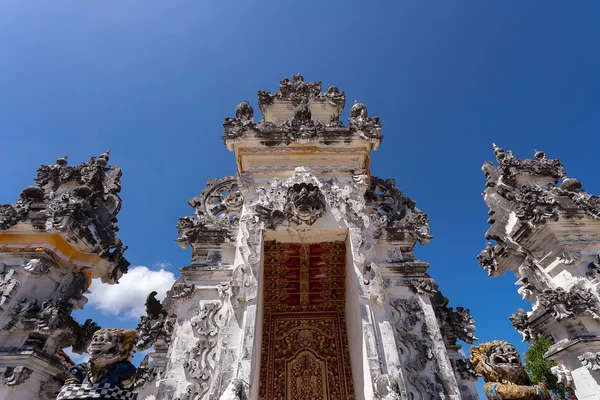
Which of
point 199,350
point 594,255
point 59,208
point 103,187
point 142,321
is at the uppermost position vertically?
point 103,187

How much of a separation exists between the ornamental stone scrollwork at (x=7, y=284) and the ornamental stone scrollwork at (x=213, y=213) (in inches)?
135

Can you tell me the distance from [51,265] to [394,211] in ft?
28.9

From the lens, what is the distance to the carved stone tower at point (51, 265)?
21.7 ft

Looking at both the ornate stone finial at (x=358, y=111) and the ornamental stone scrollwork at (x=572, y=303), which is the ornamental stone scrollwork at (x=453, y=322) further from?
the ornate stone finial at (x=358, y=111)

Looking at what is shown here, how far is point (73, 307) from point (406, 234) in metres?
8.28

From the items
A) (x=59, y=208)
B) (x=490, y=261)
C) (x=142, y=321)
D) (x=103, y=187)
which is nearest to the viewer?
(x=142, y=321)

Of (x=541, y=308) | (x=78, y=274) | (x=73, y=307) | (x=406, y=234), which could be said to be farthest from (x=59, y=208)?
(x=541, y=308)

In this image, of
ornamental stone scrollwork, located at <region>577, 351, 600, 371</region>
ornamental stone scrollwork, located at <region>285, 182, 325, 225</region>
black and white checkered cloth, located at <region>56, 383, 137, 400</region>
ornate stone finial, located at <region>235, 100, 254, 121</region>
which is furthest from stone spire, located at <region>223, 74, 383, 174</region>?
ornamental stone scrollwork, located at <region>577, 351, 600, 371</region>

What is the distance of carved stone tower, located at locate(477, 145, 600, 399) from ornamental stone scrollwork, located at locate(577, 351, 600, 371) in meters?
0.02

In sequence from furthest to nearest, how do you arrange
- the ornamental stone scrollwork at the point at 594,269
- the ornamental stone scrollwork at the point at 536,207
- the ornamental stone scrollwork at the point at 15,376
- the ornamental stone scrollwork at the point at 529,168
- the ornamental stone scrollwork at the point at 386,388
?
1. the ornamental stone scrollwork at the point at 529,168
2. the ornamental stone scrollwork at the point at 536,207
3. the ornamental stone scrollwork at the point at 594,269
4. the ornamental stone scrollwork at the point at 15,376
5. the ornamental stone scrollwork at the point at 386,388

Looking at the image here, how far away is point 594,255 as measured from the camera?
8023mm

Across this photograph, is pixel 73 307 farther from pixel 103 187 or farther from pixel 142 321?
pixel 103 187

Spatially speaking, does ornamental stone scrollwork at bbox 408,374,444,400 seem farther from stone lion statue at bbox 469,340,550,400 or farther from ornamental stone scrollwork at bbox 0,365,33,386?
ornamental stone scrollwork at bbox 0,365,33,386

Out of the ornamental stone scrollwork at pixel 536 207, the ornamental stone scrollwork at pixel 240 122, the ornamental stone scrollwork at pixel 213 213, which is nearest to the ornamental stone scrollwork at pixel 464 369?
the ornamental stone scrollwork at pixel 536 207
